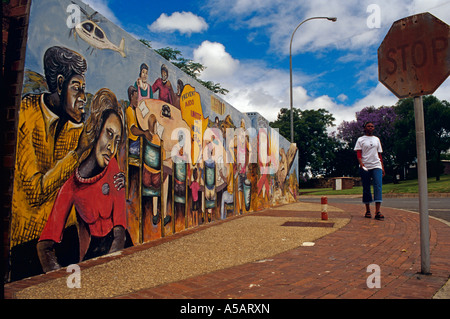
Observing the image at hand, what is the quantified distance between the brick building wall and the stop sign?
12.0 feet

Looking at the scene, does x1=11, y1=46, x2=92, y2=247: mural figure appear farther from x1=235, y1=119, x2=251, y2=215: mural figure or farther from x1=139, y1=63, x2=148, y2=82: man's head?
x1=235, y1=119, x2=251, y2=215: mural figure

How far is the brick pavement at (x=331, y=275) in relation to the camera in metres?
2.90

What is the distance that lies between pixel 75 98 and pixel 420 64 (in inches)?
145

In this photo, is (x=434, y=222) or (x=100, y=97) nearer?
A: (x=100, y=97)

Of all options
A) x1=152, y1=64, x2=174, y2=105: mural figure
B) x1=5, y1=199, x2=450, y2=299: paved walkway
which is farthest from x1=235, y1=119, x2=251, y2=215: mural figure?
x1=5, y1=199, x2=450, y2=299: paved walkway

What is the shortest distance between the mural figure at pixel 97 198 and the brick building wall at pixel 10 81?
0.49 meters

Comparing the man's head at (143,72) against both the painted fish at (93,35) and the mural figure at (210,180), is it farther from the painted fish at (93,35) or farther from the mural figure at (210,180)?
the mural figure at (210,180)

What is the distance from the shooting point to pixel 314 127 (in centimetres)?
4350

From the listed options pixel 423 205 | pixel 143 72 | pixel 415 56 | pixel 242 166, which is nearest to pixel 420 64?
pixel 415 56

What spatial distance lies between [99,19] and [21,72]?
1513 mm

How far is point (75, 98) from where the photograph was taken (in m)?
3.96

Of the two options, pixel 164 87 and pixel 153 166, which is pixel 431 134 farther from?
pixel 153 166
